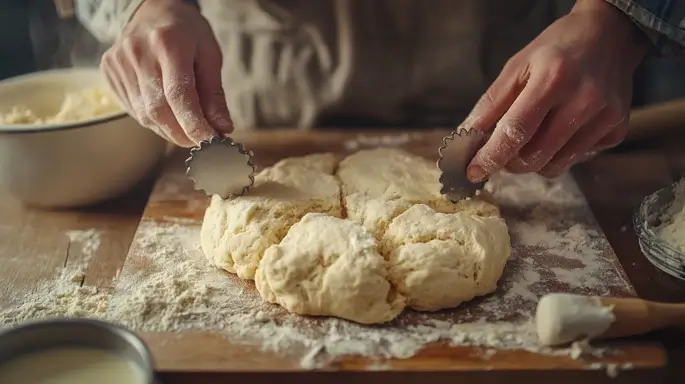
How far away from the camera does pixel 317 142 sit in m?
1.75

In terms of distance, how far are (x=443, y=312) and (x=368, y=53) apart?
2.36 feet

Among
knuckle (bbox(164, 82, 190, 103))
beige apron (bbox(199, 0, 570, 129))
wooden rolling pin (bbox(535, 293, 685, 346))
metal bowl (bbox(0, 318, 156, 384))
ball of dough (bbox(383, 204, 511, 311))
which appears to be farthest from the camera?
beige apron (bbox(199, 0, 570, 129))

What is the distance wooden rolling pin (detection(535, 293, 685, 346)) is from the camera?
105 cm

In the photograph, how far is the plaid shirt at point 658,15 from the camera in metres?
1.31

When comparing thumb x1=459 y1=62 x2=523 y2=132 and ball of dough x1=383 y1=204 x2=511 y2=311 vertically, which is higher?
thumb x1=459 y1=62 x2=523 y2=132

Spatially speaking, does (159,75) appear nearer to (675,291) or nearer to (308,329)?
(308,329)

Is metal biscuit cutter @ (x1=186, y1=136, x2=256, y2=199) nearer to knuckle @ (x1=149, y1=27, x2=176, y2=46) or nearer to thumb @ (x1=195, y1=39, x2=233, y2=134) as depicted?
thumb @ (x1=195, y1=39, x2=233, y2=134)

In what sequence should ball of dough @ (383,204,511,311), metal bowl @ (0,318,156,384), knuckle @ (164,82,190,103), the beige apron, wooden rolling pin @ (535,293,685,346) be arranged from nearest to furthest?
1. metal bowl @ (0,318,156,384)
2. wooden rolling pin @ (535,293,685,346)
3. ball of dough @ (383,204,511,311)
4. knuckle @ (164,82,190,103)
5. the beige apron

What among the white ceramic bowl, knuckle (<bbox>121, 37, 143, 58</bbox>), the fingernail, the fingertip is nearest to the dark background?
the white ceramic bowl

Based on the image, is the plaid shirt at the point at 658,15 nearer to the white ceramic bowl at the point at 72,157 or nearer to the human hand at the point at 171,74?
the human hand at the point at 171,74

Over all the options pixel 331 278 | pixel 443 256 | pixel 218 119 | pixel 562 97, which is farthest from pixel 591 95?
pixel 218 119

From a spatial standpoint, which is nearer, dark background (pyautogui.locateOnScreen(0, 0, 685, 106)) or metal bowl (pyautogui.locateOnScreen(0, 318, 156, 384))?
metal bowl (pyautogui.locateOnScreen(0, 318, 156, 384))

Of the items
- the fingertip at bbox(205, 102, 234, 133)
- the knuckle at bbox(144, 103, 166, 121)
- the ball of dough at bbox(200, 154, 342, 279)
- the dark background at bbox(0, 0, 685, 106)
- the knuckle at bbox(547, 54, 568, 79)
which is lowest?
the dark background at bbox(0, 0, 685, 106)

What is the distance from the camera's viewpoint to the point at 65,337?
973mm
